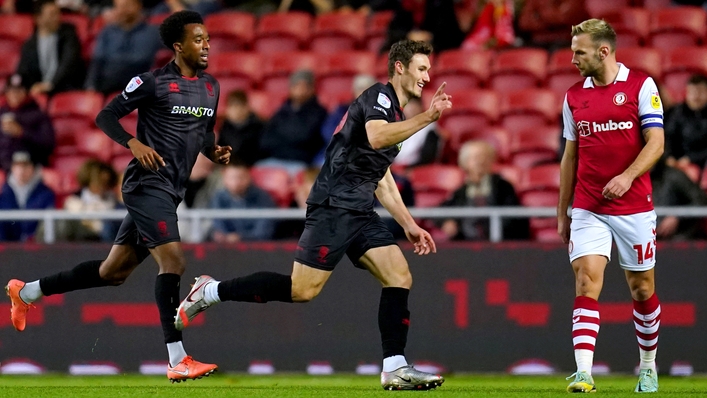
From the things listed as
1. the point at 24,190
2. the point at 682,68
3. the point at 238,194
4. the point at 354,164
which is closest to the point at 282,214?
the point at 238,194

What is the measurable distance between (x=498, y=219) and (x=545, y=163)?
5.97 ft

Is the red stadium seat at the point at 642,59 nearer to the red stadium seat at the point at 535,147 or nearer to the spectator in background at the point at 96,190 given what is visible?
the red stadium seat at the point at 535,147

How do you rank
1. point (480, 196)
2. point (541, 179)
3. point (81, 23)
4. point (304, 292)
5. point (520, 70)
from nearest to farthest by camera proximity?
point (304, 292) → point (480, 196) → point (541, 179) → point (520, 70) → point (81, 23)

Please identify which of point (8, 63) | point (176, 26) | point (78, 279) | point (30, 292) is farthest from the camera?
point (8, 63)

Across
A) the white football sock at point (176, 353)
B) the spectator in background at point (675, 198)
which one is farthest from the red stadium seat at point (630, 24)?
the white football sock at point (176, 353)

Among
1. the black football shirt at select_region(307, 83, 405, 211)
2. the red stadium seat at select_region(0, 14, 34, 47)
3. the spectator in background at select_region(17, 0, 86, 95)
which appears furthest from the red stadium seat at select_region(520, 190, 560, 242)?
the red stadium seat at select_region(0, 14, 34, 47)

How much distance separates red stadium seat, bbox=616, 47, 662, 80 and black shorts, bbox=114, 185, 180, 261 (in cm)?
602

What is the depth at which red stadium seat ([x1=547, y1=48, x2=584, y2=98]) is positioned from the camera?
12.2 meters

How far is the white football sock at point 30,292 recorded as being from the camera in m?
8.13

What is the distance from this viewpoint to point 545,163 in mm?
11164

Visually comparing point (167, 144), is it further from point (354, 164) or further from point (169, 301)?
point (354, 164)

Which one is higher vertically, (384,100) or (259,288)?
(384,100)

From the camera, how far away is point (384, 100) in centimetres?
689

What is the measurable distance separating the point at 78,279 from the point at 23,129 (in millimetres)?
4736
